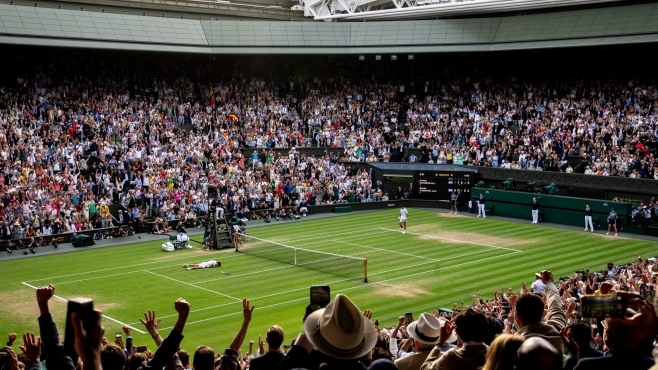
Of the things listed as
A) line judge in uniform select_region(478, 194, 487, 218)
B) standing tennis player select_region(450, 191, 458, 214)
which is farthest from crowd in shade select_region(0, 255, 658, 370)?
standing tennis player select_region(450, 191, 458, 214)

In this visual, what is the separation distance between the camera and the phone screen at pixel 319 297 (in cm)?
751

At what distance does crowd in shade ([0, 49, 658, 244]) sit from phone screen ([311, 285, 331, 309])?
3404 cm

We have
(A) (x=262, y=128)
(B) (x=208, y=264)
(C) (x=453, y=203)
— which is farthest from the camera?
(A) (x=262, y=128)

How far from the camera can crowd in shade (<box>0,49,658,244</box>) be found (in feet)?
144

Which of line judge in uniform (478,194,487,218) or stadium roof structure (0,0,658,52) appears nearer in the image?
line judge in uniform (478,194,487,218)

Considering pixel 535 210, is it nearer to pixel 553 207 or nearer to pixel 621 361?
pixel 553 207

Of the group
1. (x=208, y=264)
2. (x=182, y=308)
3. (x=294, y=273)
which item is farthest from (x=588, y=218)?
(x=182, y=308)

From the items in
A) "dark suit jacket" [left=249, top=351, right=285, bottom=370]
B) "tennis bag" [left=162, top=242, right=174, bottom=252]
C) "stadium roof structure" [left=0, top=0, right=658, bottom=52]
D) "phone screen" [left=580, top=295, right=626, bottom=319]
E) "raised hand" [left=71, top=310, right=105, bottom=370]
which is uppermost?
"stadium roof structure" [left=0, top=0, right=658, bottom=52]

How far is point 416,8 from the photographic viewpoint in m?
53.8

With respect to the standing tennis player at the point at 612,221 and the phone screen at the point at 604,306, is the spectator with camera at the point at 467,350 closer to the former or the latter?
the phone screen at the point at 604,306

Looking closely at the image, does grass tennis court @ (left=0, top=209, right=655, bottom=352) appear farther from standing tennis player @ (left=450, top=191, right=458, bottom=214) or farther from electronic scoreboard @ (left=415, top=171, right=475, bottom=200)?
electronic scoreboard @ (left=415, top=171, right=475, bottom=200)

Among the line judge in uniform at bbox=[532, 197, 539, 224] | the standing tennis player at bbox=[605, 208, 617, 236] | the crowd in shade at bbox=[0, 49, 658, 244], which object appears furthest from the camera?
the line judge in uniform at bbox=[532, 197, 539, 224]

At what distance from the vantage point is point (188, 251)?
37594 mm

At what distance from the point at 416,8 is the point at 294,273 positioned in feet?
91.4
